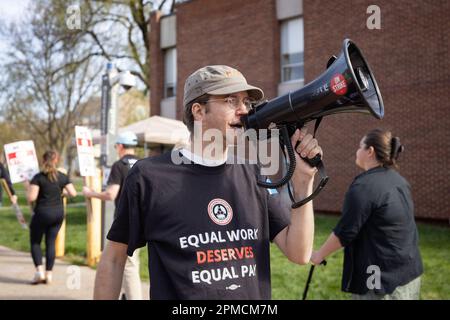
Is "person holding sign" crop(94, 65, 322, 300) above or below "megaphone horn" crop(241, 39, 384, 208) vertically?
below

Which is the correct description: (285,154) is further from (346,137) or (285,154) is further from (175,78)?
(175,78)

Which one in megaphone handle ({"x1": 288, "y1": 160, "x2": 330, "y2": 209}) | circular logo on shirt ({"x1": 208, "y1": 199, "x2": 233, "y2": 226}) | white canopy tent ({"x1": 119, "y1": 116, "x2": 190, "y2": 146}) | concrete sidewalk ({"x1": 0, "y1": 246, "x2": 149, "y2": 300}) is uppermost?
white canopy tent ({"x1": 119, "y1": 116, "x2": 190, "y2": 146})

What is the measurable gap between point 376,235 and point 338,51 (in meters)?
10.5

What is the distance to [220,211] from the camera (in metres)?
1.85

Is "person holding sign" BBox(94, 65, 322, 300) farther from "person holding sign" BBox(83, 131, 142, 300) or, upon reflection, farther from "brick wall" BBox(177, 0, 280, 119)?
"brick wall" BBox(177, 0, 280, 119)

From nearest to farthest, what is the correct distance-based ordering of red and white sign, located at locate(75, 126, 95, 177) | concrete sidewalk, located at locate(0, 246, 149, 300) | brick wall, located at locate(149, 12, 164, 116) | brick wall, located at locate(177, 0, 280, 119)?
red and white sign, located at locate(75, 126, 95, 177) < concrete sidewalk, located at locate(0, 246, 149, 300) < brick wall, located at locate(177, 0, 280, 119) < brick wall, located at locate(149, 12, 164, 116)

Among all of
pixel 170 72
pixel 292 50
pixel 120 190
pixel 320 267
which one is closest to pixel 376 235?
pixel 120 190

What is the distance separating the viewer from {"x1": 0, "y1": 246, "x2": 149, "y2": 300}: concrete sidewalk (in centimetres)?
568

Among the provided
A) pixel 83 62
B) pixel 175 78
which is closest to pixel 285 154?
pixel 175 78

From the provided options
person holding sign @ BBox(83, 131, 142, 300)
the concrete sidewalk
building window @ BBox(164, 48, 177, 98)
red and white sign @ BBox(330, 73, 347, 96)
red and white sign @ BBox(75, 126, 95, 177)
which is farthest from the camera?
building window @ BBox(164, 48, 177, 98)

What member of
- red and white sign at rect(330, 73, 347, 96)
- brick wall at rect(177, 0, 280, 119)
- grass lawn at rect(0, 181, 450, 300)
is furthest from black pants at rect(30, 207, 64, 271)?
brick wall at rect(177, 0, 280, 119)

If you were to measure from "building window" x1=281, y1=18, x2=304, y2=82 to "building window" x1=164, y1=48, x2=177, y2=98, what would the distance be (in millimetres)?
5335

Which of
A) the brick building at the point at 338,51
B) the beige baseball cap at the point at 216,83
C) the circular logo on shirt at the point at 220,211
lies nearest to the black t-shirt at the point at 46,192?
the beige baseball cap at the point at 216,83

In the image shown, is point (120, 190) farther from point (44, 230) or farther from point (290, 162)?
point (290, 162)
